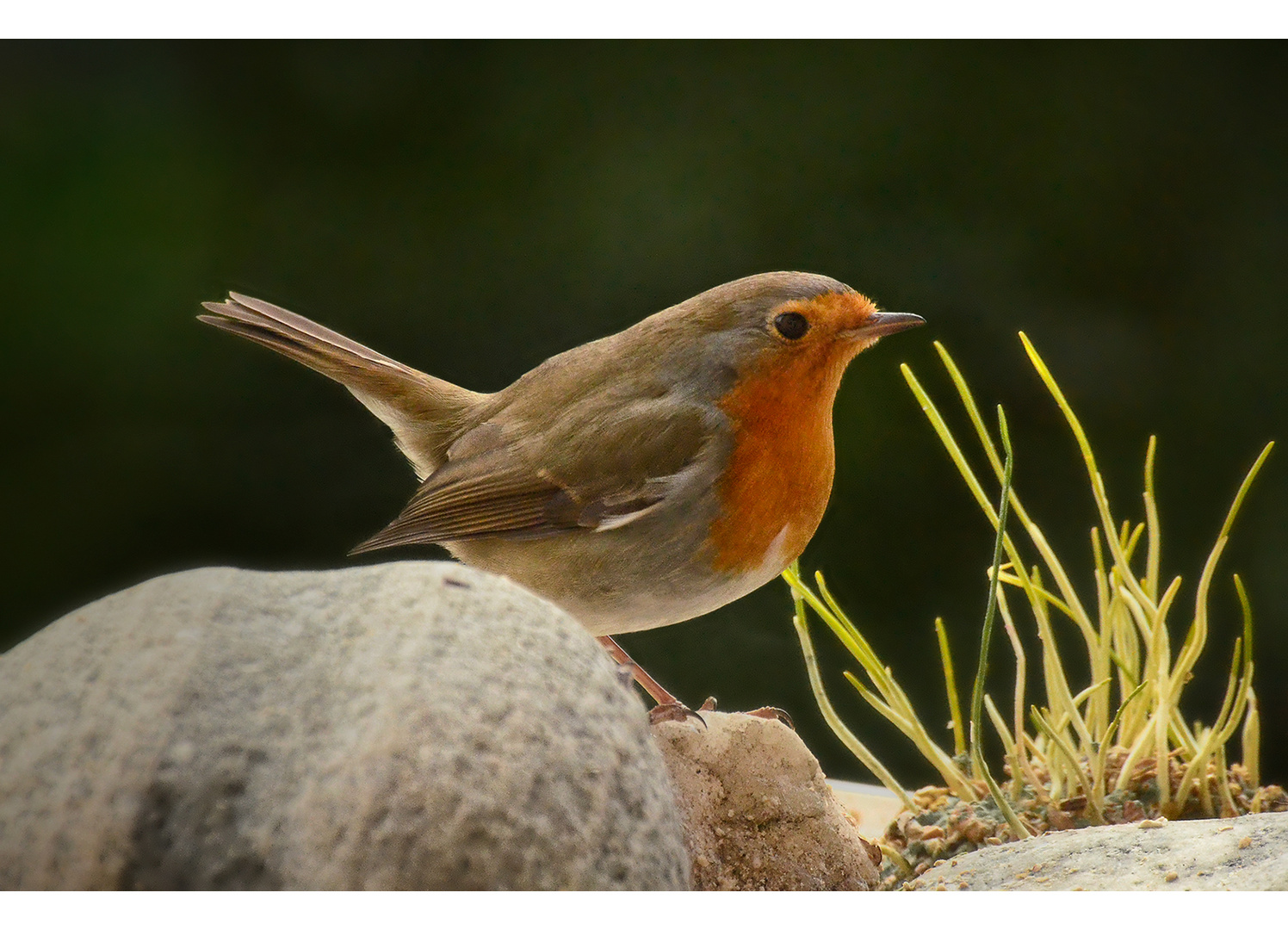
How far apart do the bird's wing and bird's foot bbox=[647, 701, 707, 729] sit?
11.2 inches

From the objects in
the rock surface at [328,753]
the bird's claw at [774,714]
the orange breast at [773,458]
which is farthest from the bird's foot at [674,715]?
the rock surface at [328,753]

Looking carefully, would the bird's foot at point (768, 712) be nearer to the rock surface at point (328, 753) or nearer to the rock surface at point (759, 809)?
the rock surface at point (759, 809)

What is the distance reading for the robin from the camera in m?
1.99

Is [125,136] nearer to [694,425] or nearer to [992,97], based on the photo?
[694,425]

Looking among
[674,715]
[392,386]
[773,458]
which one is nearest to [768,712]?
[674,715]

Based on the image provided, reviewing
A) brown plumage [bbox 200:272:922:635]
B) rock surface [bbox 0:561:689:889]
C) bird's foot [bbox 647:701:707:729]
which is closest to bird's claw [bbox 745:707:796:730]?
bird's foot [bbox 647:701:707:729]

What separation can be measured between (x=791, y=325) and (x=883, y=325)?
0.13m

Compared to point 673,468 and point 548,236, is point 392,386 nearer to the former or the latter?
point 548,236

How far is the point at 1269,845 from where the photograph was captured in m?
1.81

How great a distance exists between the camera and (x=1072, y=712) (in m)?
2.31

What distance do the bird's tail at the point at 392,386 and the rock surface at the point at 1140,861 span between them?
997 millimetres

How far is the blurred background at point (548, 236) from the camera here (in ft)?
6.75

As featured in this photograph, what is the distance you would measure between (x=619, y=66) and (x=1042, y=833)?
132cm

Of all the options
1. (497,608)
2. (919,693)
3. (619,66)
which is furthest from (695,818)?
(619,66)
